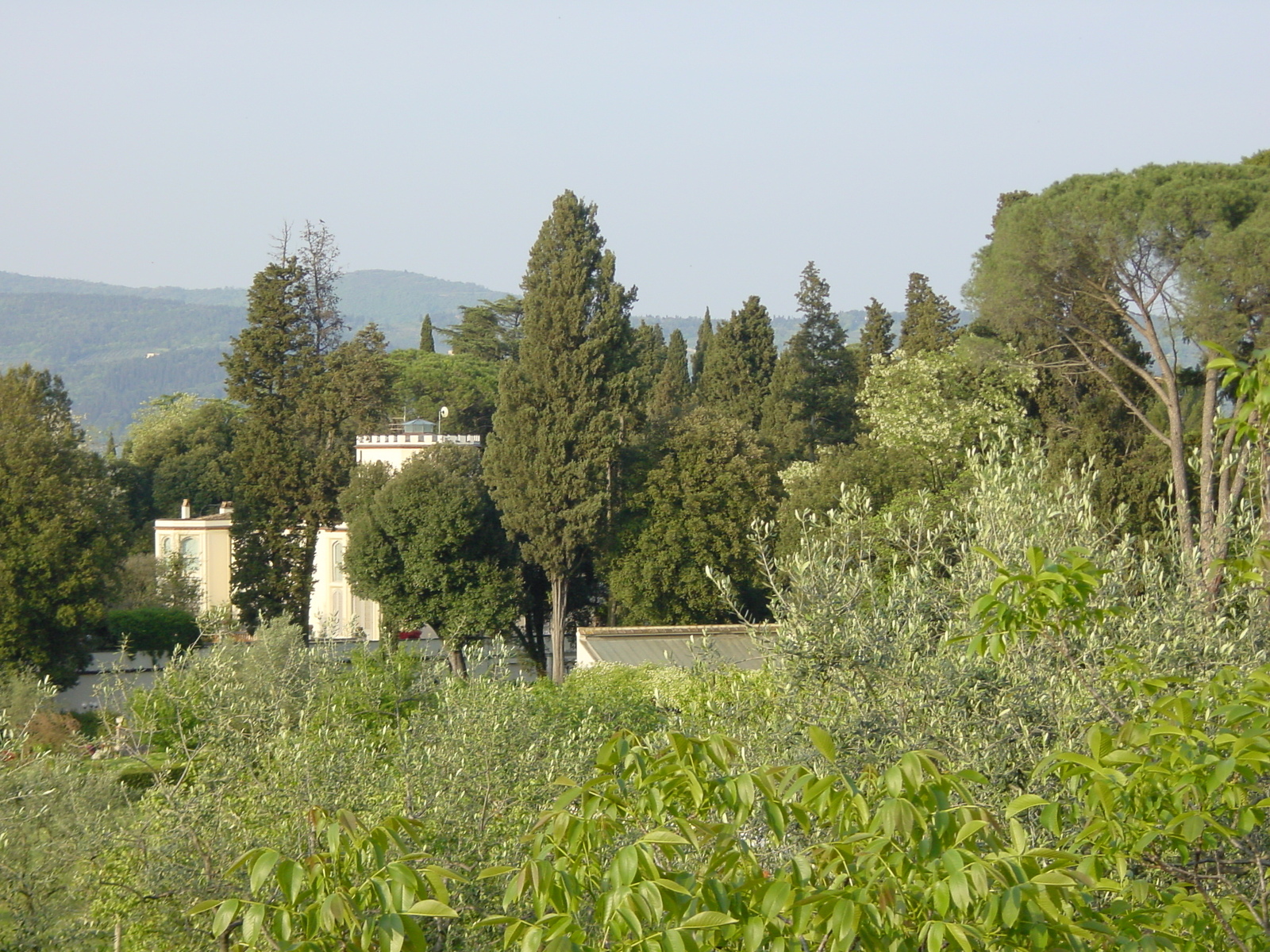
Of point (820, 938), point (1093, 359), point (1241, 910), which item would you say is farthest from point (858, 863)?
point (1093, 359)

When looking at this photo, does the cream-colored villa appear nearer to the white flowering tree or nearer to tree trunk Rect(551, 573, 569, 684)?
tree trunk Rect(551, 573, 569, 684)

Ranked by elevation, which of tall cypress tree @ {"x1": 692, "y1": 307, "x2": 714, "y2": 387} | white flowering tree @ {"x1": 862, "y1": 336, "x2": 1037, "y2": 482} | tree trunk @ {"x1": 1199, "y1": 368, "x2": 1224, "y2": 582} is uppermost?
tall cypress tree @ {"x1": 692, "y1": 307, "x2": 714, "y2": 387}

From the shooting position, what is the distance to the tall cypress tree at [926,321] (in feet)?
122

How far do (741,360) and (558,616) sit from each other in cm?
1575

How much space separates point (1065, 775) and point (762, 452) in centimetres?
2792

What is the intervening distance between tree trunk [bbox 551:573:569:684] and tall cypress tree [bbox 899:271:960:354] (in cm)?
1231

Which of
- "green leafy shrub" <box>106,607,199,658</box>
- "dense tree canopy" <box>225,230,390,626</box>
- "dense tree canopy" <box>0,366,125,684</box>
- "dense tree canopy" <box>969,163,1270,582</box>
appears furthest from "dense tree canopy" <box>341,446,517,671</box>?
"dense tree canopy" <box>969,163,1270,582</box>

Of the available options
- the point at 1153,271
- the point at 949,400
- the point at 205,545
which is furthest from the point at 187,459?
the point at 1153,271

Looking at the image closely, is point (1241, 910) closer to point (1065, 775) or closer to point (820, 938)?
point (1065, 775)

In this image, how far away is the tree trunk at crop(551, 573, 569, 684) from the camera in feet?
93.2

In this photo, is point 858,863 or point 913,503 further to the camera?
point 913,503

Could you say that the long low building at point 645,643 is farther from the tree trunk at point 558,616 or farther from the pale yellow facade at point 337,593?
the pale yellow facade at point 337,593

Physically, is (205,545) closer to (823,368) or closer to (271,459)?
(271,459)

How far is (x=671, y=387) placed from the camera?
164 feet
